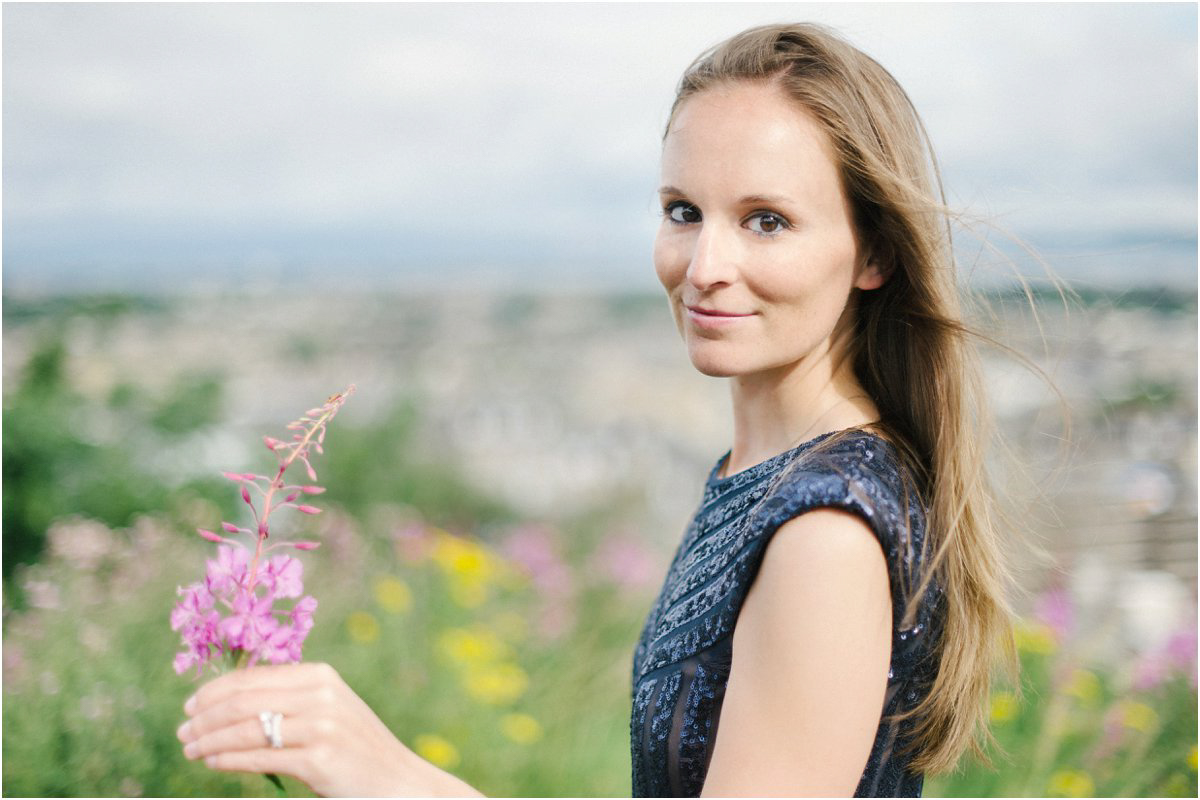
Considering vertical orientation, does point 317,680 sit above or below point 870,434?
below

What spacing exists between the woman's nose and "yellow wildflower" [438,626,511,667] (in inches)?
105

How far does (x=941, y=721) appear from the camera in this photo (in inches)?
59.6

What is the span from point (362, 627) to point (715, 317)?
9.25 feet

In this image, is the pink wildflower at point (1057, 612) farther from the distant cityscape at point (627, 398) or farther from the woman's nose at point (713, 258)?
the woman's nose at point (713, 258)

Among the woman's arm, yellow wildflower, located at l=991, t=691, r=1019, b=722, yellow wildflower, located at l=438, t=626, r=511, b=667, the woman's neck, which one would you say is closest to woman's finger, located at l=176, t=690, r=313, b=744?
the woman's arm

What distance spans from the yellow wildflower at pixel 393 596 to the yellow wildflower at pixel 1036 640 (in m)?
2.39

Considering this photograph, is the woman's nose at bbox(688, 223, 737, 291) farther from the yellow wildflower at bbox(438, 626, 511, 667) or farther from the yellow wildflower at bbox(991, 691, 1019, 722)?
the yellow wildflower at bbox(991, 691, 1019, 722)

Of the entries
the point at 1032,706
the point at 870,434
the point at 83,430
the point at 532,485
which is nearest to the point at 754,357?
the point at 870,434

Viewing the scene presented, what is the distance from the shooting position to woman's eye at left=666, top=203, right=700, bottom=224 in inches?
60.9

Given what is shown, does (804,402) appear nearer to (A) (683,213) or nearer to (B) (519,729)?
(A) (683,213)

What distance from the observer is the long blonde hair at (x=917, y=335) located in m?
1.49

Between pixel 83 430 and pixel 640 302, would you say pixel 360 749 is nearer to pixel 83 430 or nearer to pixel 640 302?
pixel 83 430

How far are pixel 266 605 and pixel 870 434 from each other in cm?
85

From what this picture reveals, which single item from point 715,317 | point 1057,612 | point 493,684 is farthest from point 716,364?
point 1057,612
